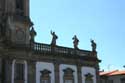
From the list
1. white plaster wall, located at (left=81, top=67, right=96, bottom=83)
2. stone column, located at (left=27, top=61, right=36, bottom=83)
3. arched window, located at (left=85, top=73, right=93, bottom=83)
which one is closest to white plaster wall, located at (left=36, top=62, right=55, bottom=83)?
stone column, located at (left=27, top=61, right=36, bottom=83)

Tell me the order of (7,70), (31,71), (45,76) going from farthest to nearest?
1. (45,76)
2. (31,71)
3. (7,70)

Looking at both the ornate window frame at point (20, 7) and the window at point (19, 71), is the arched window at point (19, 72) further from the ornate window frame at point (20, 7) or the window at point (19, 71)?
the ornate window frame at point (20, 7)

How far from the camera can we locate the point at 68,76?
45688 mm

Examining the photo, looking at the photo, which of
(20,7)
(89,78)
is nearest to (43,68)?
(89,78)

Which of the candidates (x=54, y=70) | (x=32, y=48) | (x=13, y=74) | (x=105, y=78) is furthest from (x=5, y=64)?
(x=105, y=78)

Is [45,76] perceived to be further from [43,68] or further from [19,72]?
[19,72]

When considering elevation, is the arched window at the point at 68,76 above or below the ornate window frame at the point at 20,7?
below

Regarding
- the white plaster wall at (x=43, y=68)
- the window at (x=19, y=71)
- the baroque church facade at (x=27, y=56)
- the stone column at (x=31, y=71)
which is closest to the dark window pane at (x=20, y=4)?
the baroque church facade at (x=27, y=56)

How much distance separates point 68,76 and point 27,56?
6.54 m

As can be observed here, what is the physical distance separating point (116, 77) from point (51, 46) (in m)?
14.7

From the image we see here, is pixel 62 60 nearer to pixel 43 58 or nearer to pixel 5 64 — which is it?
pixel 43 58

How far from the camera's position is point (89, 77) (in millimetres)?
47969

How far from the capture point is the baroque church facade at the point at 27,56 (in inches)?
1587

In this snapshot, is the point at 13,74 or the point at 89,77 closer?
the point at 13,74
